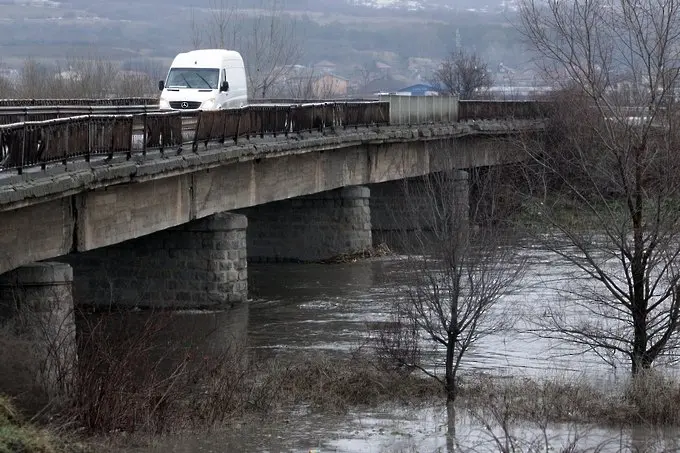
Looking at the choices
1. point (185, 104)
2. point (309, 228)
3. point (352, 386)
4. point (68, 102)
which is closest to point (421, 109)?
point (309, 228)

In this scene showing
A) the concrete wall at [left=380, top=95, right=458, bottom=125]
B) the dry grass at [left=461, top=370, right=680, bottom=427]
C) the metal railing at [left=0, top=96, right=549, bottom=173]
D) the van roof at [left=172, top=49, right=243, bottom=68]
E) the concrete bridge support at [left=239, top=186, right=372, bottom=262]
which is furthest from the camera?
the concrete wall at [left=380, top=95, right=458, bottom=125]

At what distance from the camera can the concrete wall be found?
45.9m

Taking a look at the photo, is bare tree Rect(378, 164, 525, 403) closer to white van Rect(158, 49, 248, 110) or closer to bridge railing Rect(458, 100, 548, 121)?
white van Rect(158, 49, 248, 110)

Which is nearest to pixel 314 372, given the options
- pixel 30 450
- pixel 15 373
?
pixel 15 373

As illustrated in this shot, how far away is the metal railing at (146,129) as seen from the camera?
70.9ft

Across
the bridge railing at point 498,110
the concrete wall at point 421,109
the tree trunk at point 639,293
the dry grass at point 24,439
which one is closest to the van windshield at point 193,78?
the concrete wall at point 421,109

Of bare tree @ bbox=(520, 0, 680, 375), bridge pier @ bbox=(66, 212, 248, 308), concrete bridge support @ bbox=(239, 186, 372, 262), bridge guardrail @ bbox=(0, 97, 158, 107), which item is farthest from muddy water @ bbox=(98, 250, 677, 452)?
bridge guardrail @ bbox=(0, 97, 158, 107)

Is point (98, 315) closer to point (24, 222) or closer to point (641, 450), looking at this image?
point (24, 222)

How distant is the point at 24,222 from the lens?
22.6m

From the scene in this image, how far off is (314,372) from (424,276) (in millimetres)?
3099

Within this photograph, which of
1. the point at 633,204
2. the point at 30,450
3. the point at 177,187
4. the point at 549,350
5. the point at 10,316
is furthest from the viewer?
the point at 177,187

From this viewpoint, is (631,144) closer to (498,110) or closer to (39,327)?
(39,327)

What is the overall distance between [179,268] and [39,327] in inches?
443

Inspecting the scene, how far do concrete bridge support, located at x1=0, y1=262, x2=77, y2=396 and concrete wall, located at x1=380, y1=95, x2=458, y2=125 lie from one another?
946 inches
